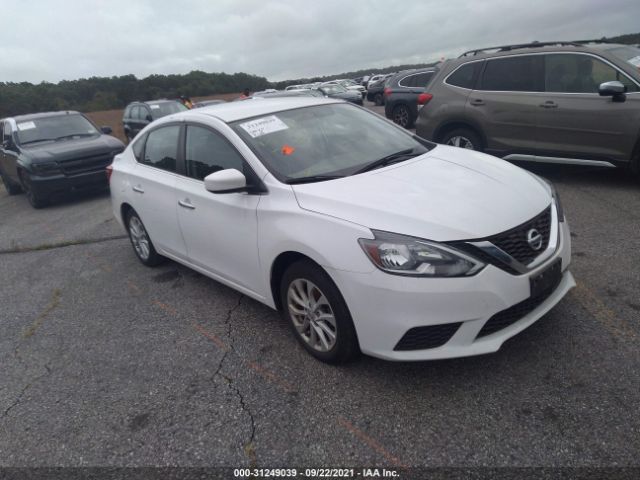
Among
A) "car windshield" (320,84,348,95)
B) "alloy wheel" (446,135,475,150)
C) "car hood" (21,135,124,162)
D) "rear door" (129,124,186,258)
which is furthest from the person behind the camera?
"car windshield" (320,84,348,95)

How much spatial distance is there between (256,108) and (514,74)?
446 centimetres

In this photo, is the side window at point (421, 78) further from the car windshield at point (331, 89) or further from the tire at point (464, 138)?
the car windshield at point (331, 89)

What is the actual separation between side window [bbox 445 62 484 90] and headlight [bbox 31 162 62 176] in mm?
7182

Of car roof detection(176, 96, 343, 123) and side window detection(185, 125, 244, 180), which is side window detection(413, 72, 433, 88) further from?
side window detection(185, 125, 244, 180)

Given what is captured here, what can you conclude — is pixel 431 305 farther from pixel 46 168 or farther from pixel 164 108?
pixel 164 108

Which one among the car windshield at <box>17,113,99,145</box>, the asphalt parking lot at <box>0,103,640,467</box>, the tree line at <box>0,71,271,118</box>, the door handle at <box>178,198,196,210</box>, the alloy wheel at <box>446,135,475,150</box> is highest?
the tree line at <box>0,71,271,118</box>

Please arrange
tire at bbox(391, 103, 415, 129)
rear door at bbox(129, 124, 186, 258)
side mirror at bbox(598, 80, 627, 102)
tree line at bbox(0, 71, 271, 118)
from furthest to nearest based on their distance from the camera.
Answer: tree line at bbox(0, 71, 271, 118) → tire at bbox(391, 103, 415, 129) → side mirror at bbox(598, 80, 627, 102) → rear door at bbox(129, 124, 186, 258)

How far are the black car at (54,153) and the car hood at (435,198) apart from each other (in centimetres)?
736

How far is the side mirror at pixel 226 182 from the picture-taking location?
307 centimetres

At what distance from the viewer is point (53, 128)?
9.76 m

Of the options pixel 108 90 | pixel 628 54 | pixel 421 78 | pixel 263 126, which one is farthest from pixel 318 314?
pixel 108 90

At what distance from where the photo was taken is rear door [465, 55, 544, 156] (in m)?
6.38

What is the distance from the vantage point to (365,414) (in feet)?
8.47

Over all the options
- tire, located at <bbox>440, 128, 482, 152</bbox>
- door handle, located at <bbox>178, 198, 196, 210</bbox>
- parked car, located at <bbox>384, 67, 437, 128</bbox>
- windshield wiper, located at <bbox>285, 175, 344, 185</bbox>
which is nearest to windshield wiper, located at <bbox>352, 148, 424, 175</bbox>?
windshield wiper, located at <bbox>285, 175, 344, 185</bbox>
